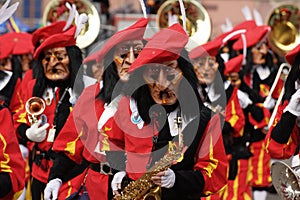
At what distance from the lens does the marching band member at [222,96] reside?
905 cm

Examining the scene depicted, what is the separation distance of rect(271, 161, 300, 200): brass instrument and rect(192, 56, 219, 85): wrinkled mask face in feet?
9.22

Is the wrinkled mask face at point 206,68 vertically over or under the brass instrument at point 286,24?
over

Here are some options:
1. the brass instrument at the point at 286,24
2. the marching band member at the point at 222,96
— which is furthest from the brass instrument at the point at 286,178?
the brass instrument at the point at 286,24

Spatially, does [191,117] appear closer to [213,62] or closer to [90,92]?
[90,92]

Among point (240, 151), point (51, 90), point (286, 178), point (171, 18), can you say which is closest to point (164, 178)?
point (286, 178)

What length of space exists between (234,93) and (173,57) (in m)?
3.78

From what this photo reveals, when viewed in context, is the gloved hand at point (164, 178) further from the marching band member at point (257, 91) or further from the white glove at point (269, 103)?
the marching band member at point (257, 91)

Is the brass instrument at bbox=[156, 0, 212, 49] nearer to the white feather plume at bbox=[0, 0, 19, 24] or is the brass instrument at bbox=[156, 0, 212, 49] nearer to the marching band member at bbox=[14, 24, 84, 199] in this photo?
the marching band member at bbox=[14, 24, 84, 199]

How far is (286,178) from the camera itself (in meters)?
6.39

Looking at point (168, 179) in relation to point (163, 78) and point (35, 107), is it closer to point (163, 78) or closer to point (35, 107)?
point (163, 78)

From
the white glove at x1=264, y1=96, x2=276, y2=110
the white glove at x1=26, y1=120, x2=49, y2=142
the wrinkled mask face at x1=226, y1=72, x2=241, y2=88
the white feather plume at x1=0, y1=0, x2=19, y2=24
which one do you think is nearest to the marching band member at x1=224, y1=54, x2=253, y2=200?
the wrinkled mask face at x1=226, y1=72, x2=241, y2=88

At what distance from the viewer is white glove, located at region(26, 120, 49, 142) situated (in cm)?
800

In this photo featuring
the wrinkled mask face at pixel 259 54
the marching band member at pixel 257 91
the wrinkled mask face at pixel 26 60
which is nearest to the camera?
the marching band member at pixel 257 91

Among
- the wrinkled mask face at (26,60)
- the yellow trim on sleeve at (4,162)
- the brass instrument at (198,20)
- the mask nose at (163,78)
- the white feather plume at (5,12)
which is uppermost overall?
the white feather plume at (5,12)
